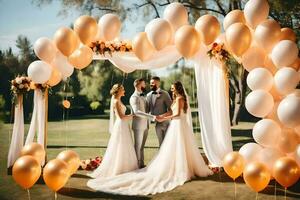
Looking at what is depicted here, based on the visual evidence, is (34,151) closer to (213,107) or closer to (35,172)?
(35,172)

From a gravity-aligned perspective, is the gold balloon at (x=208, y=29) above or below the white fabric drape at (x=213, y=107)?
above

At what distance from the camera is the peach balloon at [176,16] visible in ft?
20.1

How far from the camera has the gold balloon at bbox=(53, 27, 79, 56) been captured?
605cm

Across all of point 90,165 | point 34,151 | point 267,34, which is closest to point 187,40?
point 267,34

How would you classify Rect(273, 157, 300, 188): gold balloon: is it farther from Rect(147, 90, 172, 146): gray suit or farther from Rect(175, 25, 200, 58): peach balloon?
Rect(147, 90, 172, 146): gray suit

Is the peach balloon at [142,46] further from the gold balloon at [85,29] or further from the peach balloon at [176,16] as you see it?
the gold balloon at [85,29]

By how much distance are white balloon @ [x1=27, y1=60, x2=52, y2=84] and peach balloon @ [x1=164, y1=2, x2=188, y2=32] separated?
221 cm

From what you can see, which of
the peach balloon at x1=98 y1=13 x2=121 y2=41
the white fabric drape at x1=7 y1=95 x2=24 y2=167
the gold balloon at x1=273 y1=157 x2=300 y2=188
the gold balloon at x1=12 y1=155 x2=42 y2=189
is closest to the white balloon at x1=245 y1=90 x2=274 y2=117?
the gold balloon at x1=273 y1=157 x2=300 y2=188

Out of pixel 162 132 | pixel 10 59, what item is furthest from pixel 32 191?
pixel 10 59

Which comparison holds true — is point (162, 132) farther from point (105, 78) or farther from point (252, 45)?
point (105, 78)

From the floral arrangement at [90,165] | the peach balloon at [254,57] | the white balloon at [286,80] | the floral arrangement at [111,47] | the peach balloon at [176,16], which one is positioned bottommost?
the floral arrangement at [90,165]

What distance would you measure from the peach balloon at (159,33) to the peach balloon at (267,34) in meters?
1.40

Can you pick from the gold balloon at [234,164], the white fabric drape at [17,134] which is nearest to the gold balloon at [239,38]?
the gold balloon at [234,164]

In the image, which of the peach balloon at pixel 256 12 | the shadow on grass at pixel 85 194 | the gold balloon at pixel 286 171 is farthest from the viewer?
the peach balloon at pixel 256 12
